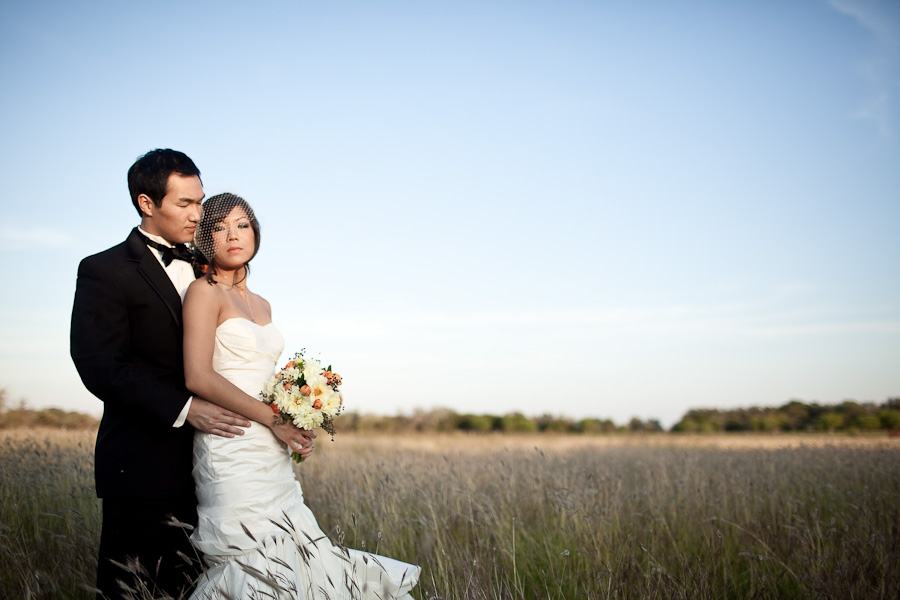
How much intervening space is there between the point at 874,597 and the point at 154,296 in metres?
4.72

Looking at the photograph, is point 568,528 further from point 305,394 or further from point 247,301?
point 247,301

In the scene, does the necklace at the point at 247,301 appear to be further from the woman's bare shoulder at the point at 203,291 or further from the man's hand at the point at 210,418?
the man's hand at the point at 210,418

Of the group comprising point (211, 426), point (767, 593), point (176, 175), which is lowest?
point (767, 593)

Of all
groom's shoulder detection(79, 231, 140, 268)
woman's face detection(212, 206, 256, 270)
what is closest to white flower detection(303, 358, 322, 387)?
woman's face detection(212, 206, 256, 270)

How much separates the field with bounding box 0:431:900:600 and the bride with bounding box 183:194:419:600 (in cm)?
35

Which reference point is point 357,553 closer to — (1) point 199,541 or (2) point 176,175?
(1) point 199,541

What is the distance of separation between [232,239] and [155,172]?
0.59 m

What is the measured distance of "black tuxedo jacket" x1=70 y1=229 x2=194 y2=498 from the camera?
341 cm

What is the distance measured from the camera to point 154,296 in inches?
146

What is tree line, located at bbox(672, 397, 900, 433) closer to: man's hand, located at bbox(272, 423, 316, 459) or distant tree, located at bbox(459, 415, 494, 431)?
distant tree, located at bbox(459, 415, 494, 431)

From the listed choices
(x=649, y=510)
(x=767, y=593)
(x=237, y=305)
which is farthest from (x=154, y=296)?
(x=649, y=510)

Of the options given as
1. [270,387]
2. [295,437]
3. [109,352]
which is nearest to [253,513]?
[295,437]

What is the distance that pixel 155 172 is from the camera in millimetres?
3691

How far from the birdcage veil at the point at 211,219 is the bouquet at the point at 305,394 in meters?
0.90
